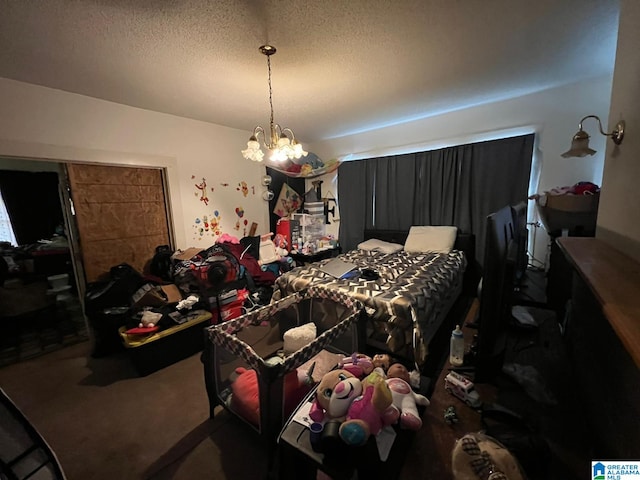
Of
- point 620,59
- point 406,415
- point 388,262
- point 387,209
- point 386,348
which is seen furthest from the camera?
point 387,209

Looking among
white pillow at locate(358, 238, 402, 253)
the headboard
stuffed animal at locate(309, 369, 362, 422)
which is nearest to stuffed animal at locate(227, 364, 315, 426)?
stuffed animal at locate(309, 369, 362, 422)

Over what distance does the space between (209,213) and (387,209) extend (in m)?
2.56

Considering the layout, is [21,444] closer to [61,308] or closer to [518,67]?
[518,67]

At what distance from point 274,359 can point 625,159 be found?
166 cm

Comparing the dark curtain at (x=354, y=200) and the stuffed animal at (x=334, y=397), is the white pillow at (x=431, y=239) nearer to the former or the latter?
the dark curtain at (x=354, y=200)

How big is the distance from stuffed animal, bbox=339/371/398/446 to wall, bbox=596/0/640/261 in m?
0.91

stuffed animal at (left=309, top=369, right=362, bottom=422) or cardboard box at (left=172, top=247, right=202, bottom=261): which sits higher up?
cardboard box at (left=172, top=247, right=202, bottom=261)

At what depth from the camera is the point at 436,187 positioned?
3.36 meters

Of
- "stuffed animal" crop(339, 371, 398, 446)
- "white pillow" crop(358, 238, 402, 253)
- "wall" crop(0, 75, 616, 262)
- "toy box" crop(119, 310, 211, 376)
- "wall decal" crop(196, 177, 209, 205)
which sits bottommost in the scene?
"toy box" crop(119, 310, 211, 376)

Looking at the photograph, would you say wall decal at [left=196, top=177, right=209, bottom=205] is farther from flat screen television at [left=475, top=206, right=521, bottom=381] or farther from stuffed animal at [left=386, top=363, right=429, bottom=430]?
flat screen television at [left=475, top=206, right=521, bottom=381]

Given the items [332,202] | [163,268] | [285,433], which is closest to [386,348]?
[285,433]

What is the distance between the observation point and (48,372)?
2.11m

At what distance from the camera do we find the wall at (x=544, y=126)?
241 cm

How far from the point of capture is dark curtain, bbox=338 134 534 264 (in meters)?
2.85
